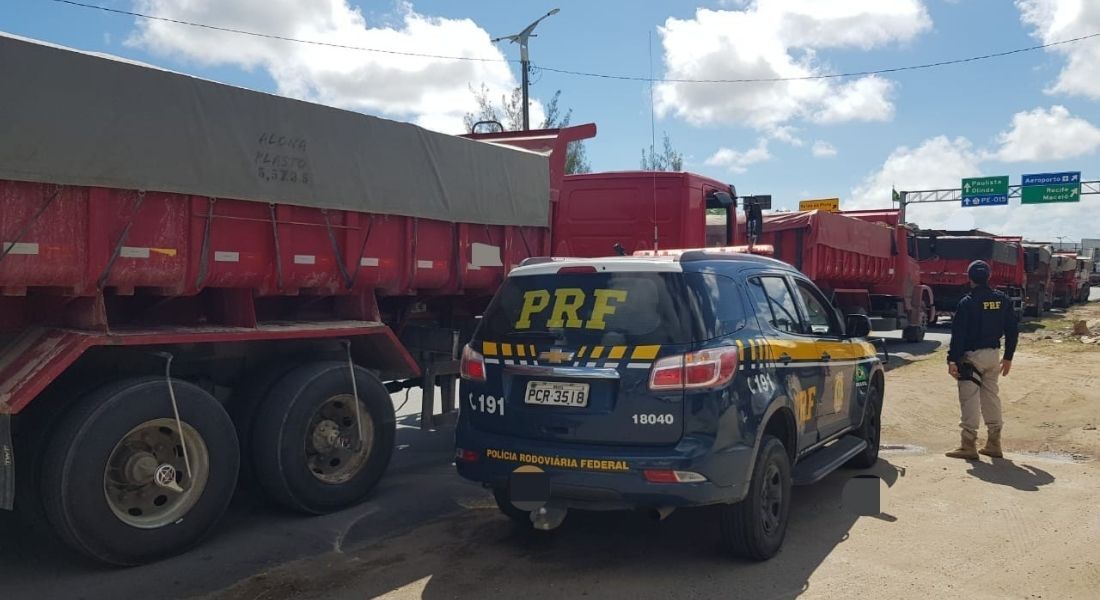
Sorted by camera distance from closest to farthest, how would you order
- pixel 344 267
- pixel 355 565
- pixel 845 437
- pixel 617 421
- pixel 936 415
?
1. pixel 617 421
2. pixel 355 565
3. pixel 344 267
4. pixel 845 437
5. pixel 936 415

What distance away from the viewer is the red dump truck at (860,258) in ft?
44.4

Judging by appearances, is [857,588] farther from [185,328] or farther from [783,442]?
[185,328]

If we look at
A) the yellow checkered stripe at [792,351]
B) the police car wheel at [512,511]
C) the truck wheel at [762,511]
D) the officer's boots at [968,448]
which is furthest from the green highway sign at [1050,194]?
the police car wheel at [512,511]

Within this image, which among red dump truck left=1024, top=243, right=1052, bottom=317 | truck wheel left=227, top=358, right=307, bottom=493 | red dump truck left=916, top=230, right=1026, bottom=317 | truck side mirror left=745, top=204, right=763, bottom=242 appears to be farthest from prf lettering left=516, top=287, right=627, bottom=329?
red dump truck left=1024, top=243, right=1052, bottom=317

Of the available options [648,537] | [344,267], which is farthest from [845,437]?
[344,267]

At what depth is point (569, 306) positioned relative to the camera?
4.55m

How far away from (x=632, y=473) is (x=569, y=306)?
980mm

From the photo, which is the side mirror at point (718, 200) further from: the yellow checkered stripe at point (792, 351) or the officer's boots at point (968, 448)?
the officer's boots at point (968, 448)

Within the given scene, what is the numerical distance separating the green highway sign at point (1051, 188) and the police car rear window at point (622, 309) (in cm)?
4798

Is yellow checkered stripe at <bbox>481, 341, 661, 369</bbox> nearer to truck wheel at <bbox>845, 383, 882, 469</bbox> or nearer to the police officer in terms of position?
truck wheel at <bbox>845, 383, 882, 469</bbox>

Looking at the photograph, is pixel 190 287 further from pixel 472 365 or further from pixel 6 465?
pixel 472 365

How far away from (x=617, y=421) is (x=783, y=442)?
52.6 inches

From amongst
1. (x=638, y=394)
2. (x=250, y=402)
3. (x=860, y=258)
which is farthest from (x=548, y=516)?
(x=860, y=258)

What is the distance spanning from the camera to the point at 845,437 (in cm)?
641
